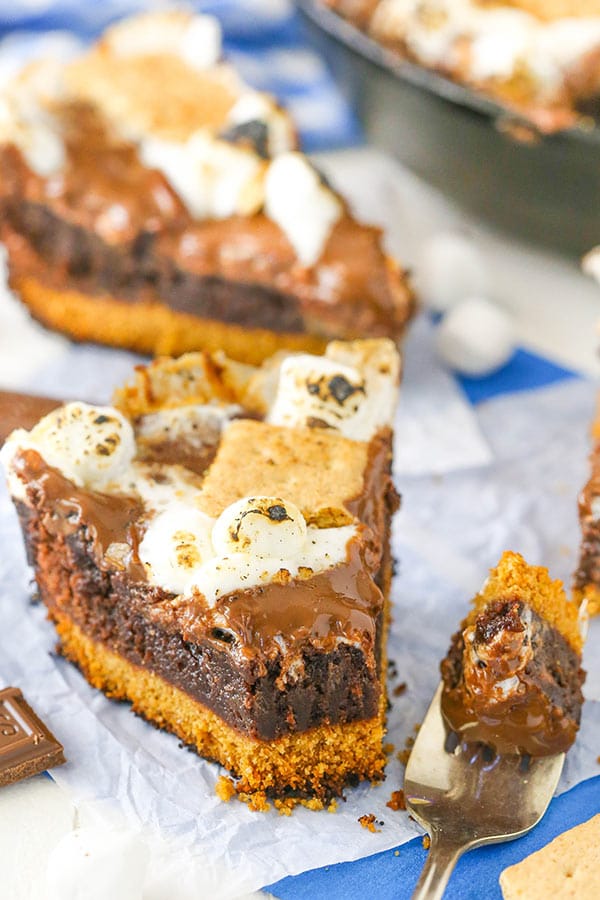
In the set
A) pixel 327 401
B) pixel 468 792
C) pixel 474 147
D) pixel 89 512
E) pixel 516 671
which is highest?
pixel 474 147

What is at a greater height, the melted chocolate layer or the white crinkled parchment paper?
the melted chocolate layer

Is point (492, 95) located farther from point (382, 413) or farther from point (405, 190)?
point (382, 413)

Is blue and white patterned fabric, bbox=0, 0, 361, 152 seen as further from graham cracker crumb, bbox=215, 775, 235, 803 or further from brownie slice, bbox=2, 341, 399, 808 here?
graham cracker crumb, bbox=215, 775, 235, 803

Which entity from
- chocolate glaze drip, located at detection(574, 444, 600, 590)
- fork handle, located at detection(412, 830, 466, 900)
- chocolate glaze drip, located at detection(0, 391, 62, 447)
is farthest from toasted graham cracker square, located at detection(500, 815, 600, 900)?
chocolate glaze drip, located at detection(0, 391, 62, 447)

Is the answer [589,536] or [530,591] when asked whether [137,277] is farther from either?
[530,591]

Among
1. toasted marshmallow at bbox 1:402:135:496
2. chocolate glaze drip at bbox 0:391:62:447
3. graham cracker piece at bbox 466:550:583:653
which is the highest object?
toasted marshmallow at bbox 1:402:135:496

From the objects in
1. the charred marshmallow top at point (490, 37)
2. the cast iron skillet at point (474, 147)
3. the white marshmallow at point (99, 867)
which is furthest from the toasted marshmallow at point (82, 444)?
the charred marshmallow top at point (490, 37)

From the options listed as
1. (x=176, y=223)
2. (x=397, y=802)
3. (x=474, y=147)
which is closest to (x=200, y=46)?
(x=176, y=223)

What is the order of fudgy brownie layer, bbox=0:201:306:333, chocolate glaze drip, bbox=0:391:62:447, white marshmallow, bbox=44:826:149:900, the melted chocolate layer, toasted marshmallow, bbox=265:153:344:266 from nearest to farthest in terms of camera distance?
white marshmallow, bbox=44:826:149:900 → the melted chocolate layer → chocolate glaze drip, bbox=0:391:62:447 → toasted marshmallow, bbox=265:153:344:266 → fudgy brownie layer, bbox=0:201:306:333
